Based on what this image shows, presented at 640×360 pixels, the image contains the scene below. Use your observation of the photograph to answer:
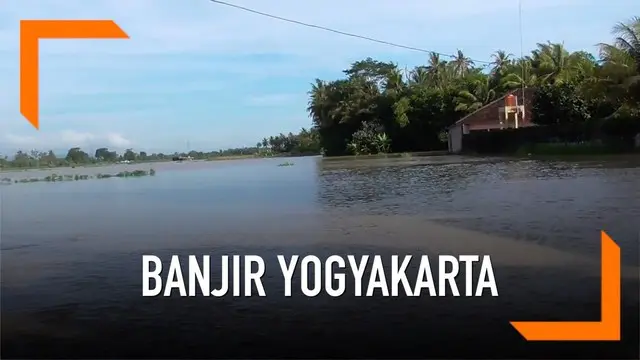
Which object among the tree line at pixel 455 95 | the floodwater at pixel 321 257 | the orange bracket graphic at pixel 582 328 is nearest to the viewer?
the orange bracket graphic at pixel 582 328

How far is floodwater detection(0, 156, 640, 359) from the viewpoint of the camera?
178 inches

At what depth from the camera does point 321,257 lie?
769 centimetres

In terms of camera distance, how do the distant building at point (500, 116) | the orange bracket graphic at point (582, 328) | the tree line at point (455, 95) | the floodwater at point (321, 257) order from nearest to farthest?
the orange bracket graphic at point (582, 328) < the floodwater at point (321, 257) < the tree line at point (455, 95) < the distant building at point (500, 116)

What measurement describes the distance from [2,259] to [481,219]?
6.97 metres

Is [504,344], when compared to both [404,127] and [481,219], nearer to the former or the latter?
[481,219]

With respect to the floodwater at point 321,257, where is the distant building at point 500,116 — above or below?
above

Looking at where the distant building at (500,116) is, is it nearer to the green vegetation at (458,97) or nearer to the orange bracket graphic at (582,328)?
the green vegetation at (458,97)

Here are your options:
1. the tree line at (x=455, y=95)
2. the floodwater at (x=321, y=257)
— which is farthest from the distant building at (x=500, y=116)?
the floodwater at (x=321, y=257)

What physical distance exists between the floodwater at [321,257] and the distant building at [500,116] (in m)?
32.4

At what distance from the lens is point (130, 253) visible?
8688mm

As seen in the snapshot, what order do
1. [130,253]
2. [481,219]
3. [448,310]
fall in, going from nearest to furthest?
1. [448,310]
2. [130,253]
3. [481,219]

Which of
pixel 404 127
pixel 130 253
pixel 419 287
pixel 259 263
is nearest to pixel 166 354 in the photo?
pixel 419 287

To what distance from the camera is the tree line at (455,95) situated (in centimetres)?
2959

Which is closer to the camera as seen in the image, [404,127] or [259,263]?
[259,263]
